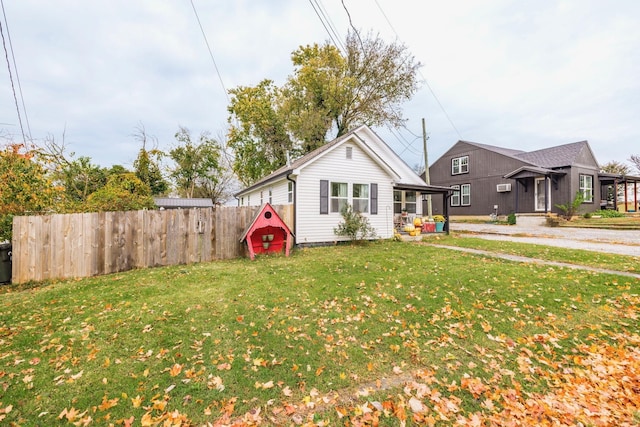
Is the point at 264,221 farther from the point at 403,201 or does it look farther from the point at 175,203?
the point at 175,203

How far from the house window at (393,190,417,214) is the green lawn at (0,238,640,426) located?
10.2 m

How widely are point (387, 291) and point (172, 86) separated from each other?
15.2 metres

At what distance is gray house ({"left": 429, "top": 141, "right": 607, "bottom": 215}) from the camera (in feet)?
60.5

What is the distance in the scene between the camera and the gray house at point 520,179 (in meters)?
→ 18.4

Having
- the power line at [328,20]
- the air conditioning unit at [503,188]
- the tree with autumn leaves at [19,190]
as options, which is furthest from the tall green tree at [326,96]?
the tree with autumn leaves at [19,190]

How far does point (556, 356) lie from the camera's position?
10.6 ft

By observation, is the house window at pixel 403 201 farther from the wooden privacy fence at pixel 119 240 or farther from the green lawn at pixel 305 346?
the green lawn at pixel 305 346

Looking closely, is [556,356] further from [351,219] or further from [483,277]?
[351,219]

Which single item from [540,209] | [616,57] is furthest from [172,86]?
[540,209]

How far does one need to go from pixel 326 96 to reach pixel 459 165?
13.4 meters

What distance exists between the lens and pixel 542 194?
18938 mm

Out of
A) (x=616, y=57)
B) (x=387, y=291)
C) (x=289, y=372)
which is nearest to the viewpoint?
(x=289, y=372)

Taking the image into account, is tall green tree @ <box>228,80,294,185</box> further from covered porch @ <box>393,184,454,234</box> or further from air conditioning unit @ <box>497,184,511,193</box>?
air conditioning unit @ <box>497,184,511,193</box>

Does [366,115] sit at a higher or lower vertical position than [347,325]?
higher
